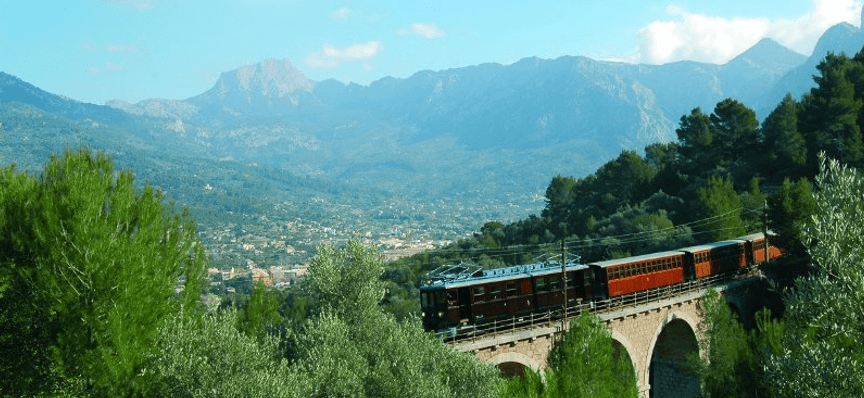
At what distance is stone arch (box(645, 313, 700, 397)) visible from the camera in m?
41.0

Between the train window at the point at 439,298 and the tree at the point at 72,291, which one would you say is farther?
the train window at the point at 439,298

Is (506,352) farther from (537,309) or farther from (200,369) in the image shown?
(200,369)

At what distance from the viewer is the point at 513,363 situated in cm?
3069

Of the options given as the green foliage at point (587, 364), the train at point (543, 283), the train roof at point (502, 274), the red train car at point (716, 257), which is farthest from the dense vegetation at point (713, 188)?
the green foliage at point (587, 364)

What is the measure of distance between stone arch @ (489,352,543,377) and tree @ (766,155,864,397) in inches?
529

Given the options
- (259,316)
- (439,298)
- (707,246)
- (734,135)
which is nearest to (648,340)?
(707,246)

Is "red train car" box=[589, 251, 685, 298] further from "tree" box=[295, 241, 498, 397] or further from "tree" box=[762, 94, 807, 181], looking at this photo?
"tree" box=[762, 94, 807, 181]

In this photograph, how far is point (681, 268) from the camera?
4247 cm

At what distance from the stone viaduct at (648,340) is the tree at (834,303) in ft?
44.8

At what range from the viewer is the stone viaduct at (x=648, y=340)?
29422 mm

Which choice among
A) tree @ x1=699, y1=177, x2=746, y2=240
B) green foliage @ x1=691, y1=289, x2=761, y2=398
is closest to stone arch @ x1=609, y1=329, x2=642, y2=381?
green foliage @ x1=691, y1=289, x2=761, y2=398

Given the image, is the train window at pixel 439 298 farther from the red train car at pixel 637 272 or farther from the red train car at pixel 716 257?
the red train car at pixel 716 257

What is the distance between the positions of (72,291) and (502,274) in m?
20.7

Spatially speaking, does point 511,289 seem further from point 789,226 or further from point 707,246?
point 789,226
